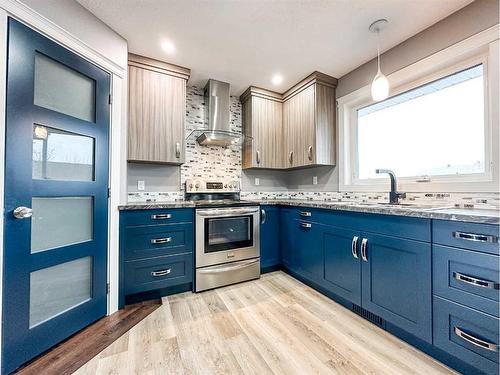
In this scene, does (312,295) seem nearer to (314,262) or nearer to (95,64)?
(314,262)

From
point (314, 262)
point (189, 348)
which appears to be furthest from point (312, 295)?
point (189, 348)

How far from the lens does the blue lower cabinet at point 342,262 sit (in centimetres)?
171

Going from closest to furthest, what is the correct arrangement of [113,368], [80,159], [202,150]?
[113,368]
[80,159]
[202,150]

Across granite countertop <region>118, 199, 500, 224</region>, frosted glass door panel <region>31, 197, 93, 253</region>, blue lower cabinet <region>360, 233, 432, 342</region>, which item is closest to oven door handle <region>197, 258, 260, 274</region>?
granite countertop <region>118, 199, 500, 224</region>

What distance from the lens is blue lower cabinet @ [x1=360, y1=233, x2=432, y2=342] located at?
129 cm

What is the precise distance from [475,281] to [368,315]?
2.69 ft

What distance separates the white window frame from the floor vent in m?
1.13

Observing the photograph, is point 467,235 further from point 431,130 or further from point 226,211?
point 226,211

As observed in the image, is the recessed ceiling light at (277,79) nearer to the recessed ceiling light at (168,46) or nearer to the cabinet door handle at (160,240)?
the recessed ceiling light at (168,46)

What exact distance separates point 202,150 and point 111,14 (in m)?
1.57

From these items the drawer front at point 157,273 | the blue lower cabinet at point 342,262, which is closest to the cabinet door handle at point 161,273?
the drawer front at point 157,273

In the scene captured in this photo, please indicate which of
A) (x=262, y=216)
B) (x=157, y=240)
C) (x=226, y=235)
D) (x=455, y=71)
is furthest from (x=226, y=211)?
(x=455, y=71)

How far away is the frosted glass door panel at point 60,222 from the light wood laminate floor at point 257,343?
775 mm

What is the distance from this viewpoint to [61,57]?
1465 mm
